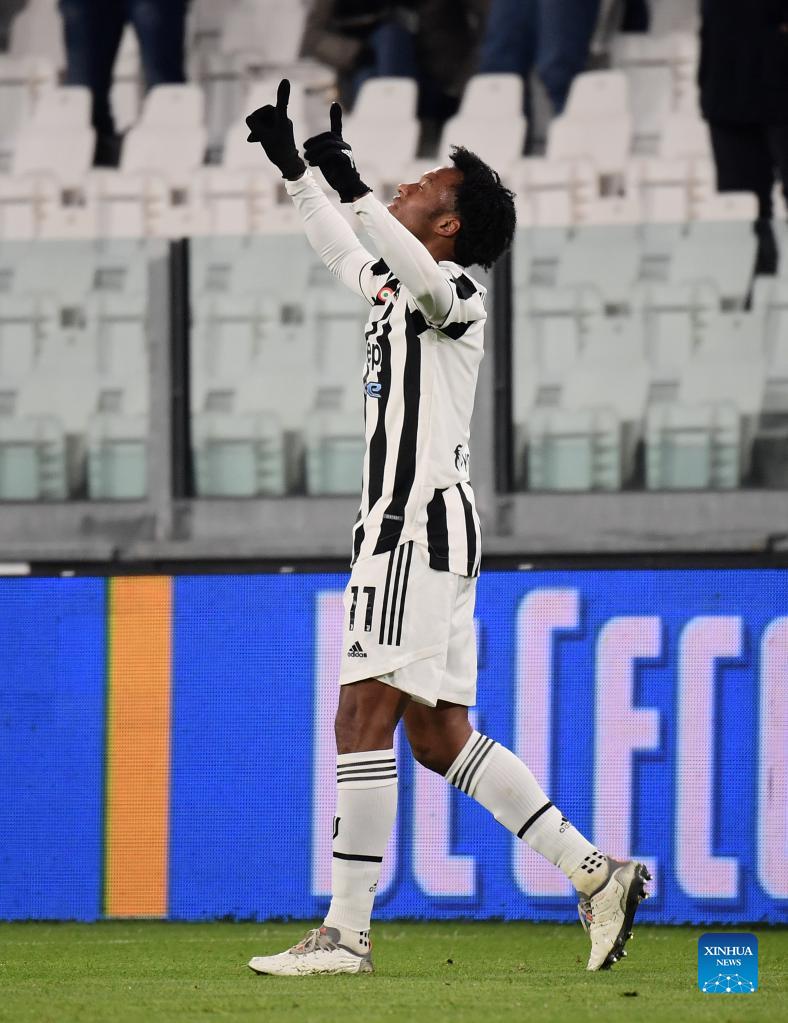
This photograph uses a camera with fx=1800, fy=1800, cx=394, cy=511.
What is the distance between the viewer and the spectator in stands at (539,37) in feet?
24.6

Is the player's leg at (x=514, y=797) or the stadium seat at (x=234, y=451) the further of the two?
the stadium seat at (x=234, y=451)

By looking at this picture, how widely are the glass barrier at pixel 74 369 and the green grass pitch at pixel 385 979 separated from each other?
278 cm

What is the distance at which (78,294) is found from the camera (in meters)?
7.55

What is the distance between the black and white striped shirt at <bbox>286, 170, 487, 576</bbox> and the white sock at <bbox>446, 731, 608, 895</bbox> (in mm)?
364

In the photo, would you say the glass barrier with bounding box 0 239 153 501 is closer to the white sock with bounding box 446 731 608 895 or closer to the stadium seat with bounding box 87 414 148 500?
the stadium seat with bounding box 87 414 148 500

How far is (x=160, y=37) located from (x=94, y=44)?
0.30 m

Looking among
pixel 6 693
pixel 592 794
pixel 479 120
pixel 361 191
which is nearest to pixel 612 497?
pixel 479 120

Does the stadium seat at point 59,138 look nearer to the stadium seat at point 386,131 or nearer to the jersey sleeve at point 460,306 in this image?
the stadium seat at point 386,131

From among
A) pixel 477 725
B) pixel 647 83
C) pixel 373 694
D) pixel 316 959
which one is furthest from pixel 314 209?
pixel 647 83

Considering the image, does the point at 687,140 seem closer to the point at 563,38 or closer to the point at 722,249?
the point at 722,249

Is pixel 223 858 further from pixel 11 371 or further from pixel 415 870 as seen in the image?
pixel 11 371

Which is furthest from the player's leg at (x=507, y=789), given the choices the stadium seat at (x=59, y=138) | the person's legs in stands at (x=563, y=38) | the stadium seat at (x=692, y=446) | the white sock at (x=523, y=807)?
the stadium seat at (x=59, y=138)

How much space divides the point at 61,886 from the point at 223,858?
0.45 meters

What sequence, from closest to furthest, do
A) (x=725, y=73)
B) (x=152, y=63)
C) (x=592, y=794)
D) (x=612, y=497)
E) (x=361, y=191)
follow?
(x=361, y=191) < (x=592, y=794) < (x=612, y=497) < (x=725, y=73) < (x=152, y=63)
